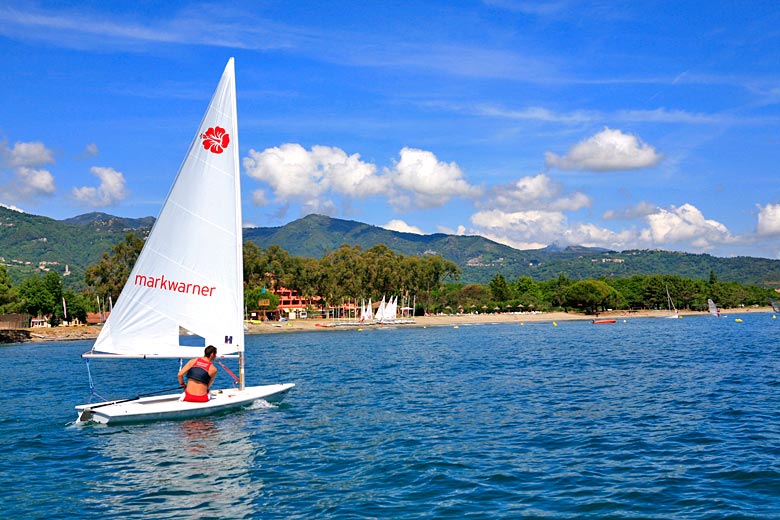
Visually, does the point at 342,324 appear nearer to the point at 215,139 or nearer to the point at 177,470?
the point at 215,139

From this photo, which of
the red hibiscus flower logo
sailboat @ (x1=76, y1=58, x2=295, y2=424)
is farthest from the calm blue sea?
the red hibiscus flower logo

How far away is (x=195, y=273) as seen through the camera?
76.6 feet

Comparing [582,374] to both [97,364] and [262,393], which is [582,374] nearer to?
[262,393]

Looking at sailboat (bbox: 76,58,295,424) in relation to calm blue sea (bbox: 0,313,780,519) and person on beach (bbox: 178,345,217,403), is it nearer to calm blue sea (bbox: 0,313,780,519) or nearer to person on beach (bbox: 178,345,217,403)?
person on beach (bbox: 178,345,217,403)

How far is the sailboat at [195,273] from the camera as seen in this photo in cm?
2247

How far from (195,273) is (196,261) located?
0.43 meters

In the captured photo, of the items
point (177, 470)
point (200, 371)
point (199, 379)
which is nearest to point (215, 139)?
point (200, 371)

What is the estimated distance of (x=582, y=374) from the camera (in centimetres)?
3669

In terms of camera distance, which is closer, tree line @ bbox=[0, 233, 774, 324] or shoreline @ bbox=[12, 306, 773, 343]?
shoreline @ bbox=[12, 306, 773, 343]

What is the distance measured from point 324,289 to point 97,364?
336 feet

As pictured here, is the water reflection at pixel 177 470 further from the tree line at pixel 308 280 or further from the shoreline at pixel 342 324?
the tree line at pixel 308 280

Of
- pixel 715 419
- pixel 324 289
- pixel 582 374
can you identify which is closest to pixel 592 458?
pixel 715 419

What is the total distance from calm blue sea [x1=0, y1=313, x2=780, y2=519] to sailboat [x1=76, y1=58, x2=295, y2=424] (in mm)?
2553

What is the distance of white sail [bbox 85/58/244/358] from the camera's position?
22.6m
